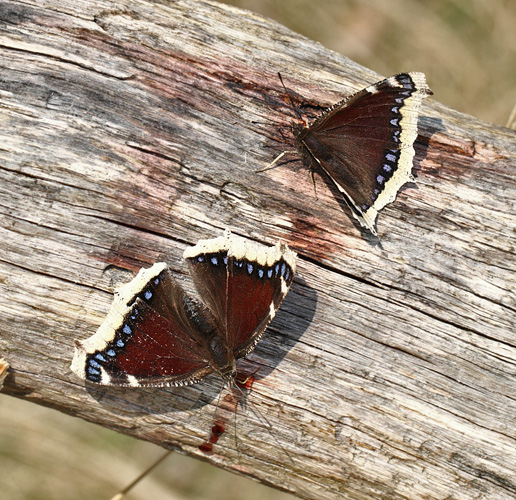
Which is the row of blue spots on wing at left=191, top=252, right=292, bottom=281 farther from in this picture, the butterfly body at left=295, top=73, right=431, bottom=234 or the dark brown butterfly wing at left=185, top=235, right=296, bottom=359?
the butterfly body at left=295, top=73, right=431, bottom=234

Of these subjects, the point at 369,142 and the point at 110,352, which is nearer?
the point at 110,352

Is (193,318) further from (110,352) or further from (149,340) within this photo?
(110,352)

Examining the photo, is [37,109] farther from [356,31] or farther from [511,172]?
[356,31]

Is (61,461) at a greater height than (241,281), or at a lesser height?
lesser

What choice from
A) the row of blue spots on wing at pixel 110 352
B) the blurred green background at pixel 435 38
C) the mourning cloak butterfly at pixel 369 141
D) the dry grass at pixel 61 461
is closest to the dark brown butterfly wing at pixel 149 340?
the row of blue spots on wing at pixel 110 352

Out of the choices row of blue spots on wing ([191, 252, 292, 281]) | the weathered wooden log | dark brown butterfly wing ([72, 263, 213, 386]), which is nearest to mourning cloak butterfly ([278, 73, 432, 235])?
the weathered wooden log

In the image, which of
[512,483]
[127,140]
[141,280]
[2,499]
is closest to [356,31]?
[127,140]

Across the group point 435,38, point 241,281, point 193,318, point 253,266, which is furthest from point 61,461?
point 435,38

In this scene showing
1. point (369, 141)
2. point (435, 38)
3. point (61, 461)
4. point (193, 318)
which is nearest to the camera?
point (193, 318)

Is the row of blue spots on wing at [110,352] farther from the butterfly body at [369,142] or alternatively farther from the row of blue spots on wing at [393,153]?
the row of blue spots on wing at [393,153]
